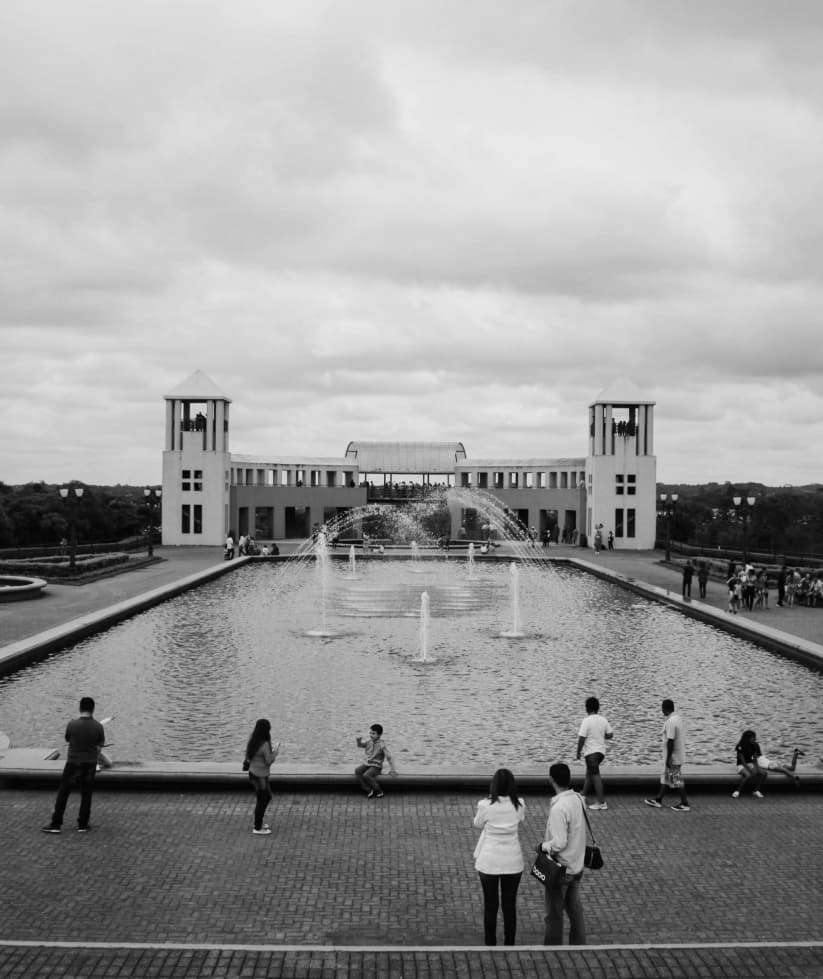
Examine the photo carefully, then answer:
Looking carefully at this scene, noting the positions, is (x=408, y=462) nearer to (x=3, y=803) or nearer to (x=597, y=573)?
(x=597, y=573)

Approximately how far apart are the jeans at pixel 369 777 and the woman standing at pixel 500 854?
13.3ft

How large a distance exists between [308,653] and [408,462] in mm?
50948

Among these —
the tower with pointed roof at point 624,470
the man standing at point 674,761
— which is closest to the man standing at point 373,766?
the man standing at point 674,761

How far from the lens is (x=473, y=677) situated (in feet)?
59.1

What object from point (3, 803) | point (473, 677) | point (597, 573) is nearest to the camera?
point (3, 803)

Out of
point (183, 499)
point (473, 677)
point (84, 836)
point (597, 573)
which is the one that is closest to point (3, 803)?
point (84, 836)

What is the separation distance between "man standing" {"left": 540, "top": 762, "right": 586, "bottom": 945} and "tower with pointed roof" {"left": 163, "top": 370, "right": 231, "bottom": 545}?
53.3 m

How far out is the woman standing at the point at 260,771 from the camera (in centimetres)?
947

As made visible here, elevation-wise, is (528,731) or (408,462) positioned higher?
(408,462)

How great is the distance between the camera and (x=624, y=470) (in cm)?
5884

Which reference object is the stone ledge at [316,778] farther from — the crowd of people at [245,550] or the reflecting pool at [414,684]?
the crowd of people at [245,550]

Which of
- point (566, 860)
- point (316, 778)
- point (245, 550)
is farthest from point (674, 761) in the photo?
point (245, 550)

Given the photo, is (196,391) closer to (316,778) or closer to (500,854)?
(316,778)

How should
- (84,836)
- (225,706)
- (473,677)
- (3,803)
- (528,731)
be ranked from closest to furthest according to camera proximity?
(84,836) → (3,803) → (528,731) → (225,706) → (473,677)
